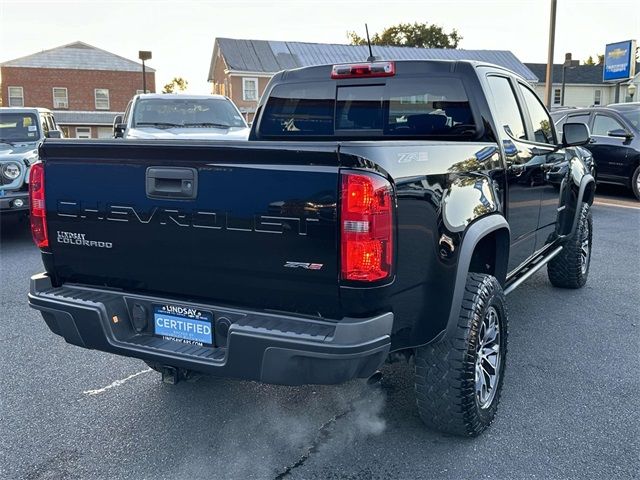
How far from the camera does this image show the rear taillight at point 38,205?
2.98 meters

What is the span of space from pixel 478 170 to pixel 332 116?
1289mm

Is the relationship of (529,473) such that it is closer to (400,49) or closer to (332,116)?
(332,116)

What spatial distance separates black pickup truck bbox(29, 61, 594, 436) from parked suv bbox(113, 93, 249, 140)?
19.5 feet

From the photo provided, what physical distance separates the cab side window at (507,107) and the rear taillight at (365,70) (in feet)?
2.13

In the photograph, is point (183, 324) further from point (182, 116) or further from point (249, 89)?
point (249, 89)

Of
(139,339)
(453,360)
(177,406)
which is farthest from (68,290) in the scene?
(453,360)

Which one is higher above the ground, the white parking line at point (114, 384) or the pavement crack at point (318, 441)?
the pavement crack at point (318, 441)

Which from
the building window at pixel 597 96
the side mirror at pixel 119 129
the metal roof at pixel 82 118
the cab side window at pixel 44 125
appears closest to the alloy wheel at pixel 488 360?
the side mirror at pixel 119 129

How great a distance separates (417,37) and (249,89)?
27657 millimetres

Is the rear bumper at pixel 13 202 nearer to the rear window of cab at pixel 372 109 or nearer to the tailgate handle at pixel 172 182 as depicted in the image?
the rear window of cab at pixel 372 109

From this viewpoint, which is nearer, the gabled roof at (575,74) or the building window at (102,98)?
the building window at (102,98)

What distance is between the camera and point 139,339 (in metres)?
2.83

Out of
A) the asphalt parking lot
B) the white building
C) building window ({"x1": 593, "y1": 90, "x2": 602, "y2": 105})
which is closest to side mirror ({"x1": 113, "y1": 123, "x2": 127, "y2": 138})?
the asphalt parking lot

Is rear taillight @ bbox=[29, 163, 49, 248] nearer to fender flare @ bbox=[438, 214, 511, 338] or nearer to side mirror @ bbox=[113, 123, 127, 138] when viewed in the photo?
fender flare @ bbox=[438, 214, 511, 338]
